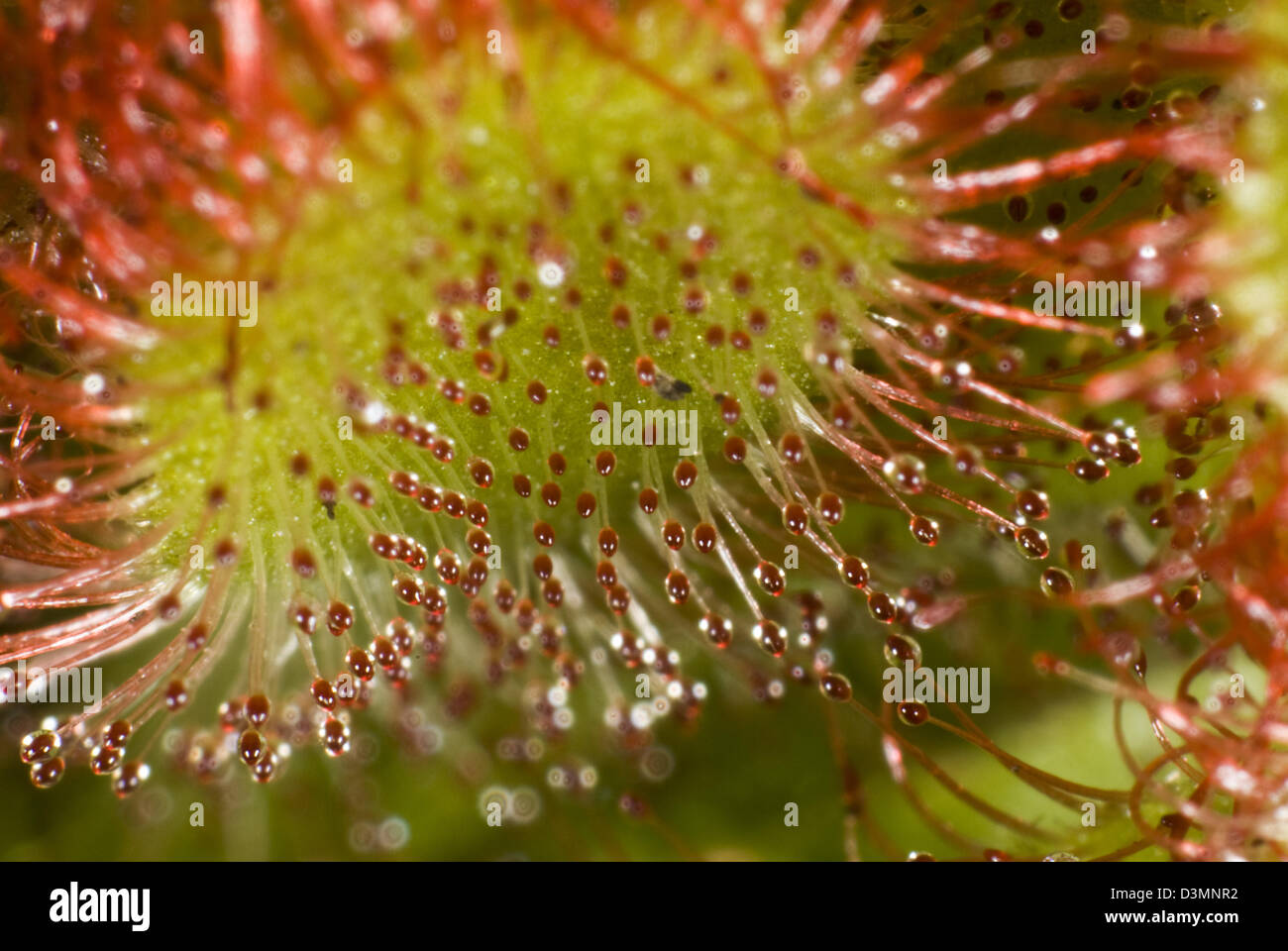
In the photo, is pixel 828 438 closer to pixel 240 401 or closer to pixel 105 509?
pixel 240 401

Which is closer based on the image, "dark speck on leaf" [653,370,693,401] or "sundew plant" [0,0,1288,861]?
"sundew plant" [0,0,1288,861]

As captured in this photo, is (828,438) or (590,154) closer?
(590,154)

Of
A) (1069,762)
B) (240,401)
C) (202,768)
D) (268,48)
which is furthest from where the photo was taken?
(1069,762)

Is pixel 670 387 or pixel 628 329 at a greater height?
pixel 628 329

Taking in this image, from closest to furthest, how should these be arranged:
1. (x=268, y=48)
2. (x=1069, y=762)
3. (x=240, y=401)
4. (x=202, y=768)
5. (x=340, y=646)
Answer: (x=268, y=48) → (x=240, y=401) → (x=202, y=768) → (x=340, y=646) → (x=1069, y=762)

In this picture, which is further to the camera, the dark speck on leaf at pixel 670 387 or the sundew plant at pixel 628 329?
the dark speck on leaf at pixel 670 387
